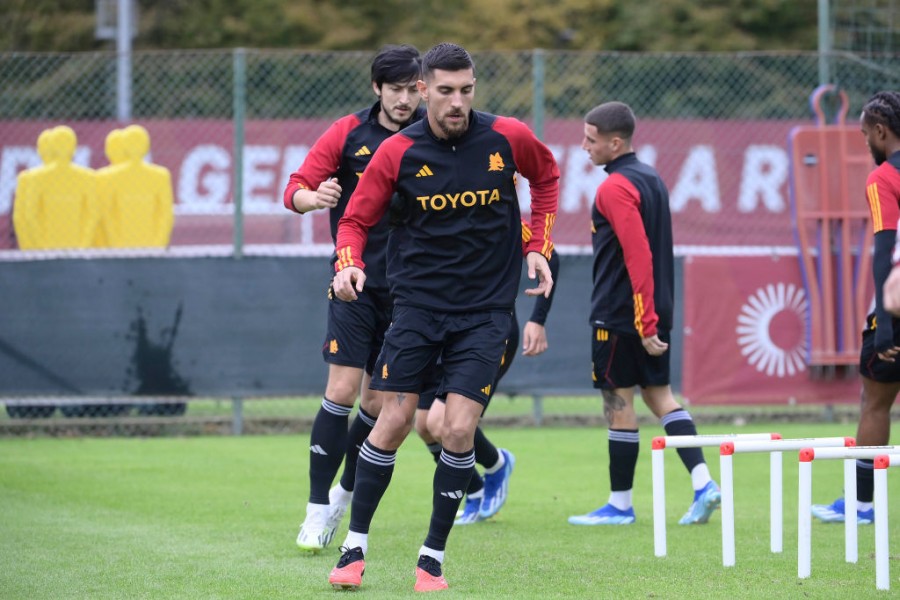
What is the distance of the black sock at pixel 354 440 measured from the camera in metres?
7.02

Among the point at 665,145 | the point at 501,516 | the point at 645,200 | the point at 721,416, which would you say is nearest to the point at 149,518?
the point at 501,516

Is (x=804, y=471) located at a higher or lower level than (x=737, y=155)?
lower

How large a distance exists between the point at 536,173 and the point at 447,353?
2.92 feet

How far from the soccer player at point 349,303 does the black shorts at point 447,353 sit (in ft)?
3.16

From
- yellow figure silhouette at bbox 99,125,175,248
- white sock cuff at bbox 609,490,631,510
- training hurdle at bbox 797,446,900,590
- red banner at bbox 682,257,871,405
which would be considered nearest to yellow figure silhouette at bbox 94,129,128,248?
yellow figure silhouette at bbox 99,125,175,248

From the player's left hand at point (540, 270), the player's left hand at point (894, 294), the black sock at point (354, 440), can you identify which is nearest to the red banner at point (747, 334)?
the black sock at point (354, 440)

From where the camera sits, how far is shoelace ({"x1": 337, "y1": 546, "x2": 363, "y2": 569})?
5648mm

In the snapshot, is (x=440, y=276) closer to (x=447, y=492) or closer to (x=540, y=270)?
(x=540, y=270)

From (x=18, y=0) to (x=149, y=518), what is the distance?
74.8 ft

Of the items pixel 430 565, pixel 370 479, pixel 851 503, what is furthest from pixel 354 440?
pixel 851 503

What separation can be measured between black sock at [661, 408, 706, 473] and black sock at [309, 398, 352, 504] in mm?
1933

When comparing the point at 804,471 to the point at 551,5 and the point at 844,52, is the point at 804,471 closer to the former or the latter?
the point at 844,52

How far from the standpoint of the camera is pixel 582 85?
57.7ft

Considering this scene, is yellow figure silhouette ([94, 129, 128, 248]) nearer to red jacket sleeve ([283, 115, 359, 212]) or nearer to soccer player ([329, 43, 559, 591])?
red jacket sleeve ([283, 115, 359, 212])
